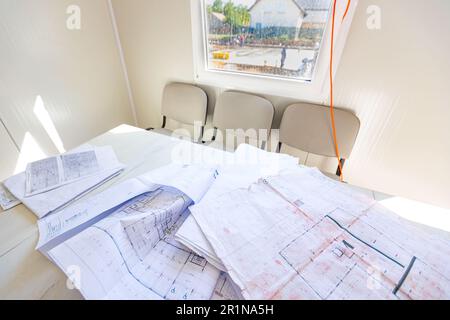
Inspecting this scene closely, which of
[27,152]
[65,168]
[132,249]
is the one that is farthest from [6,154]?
[132,249]

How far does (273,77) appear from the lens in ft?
4.38

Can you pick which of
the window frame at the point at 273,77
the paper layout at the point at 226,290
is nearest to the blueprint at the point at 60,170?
Result: the paper layout at the point at 226,290

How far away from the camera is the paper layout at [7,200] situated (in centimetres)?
59

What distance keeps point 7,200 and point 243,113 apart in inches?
47.4

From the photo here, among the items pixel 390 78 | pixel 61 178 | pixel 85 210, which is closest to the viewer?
pixel 85 210

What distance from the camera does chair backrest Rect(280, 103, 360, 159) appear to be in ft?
3.80

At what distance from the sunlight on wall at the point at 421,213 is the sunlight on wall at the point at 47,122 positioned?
1.92 metres

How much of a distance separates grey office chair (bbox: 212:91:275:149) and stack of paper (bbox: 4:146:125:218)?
816mm

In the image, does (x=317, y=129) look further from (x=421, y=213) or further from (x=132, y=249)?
(x=132, y=249)

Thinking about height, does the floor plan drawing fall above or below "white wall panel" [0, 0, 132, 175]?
below

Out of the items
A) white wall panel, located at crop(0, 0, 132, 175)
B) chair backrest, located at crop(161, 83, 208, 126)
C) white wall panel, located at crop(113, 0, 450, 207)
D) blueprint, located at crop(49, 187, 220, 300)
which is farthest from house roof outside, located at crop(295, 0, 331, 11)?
white wall panel, located at crop(0, 0, 132, 175)

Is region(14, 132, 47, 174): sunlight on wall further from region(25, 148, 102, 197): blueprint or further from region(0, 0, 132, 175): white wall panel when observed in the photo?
region(25, 148, 102, 197): blueprint

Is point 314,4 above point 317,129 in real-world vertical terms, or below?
above

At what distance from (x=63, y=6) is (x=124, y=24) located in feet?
1.23
